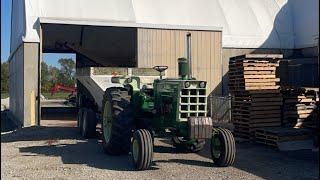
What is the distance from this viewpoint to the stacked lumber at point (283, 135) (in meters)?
12.9

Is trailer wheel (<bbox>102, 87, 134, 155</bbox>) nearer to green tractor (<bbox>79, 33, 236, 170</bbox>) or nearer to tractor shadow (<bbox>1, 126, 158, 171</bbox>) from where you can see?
green tractor (<bbox>79, 33, 236, 170</bbox>)

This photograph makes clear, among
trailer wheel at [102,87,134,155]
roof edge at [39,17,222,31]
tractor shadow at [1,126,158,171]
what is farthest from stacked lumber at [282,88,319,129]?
roof edge at [39,17,222,31]

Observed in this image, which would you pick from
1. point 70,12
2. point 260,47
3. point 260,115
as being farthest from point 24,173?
point 260,47

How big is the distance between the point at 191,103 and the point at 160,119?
1112mm

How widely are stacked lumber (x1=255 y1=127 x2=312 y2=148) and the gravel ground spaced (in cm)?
28

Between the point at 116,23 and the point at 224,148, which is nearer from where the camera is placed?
the point at 224,148

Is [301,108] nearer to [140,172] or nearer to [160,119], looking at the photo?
[160,119]

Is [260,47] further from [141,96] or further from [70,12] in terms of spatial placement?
[141,96]

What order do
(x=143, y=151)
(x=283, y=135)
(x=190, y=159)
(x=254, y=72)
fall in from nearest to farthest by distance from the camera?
(x=143, y=151) < (x=190, y=159) < (x=283, y=135) < (x=254, y=72)

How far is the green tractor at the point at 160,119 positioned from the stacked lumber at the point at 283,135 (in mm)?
2095

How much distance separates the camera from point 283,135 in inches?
507

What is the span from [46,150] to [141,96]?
2.98 meters

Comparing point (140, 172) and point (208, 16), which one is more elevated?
point (208, 16)

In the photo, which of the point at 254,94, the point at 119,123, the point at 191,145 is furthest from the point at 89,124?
the point at 254,94
